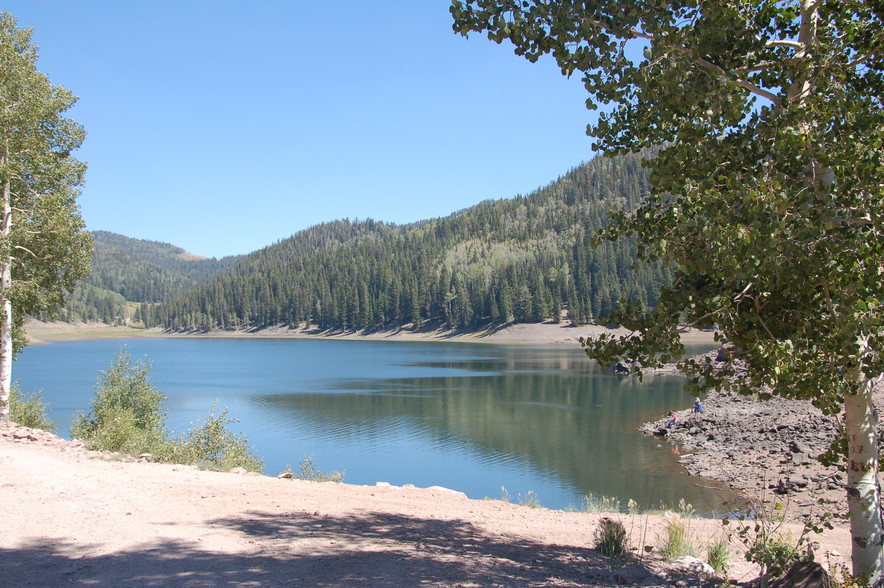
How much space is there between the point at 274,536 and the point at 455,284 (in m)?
138

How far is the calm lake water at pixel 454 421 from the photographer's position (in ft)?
72.1

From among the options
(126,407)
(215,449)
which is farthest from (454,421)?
(126,407)

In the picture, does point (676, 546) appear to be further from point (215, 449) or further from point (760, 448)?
point (760, 448)

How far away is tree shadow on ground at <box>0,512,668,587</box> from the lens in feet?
18.5

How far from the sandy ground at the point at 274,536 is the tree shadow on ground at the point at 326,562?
2cm

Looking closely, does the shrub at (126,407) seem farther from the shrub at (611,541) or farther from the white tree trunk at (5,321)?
the shrub at (611,541)

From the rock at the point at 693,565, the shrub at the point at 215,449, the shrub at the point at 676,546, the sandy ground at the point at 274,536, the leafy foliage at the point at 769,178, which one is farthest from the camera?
the shrub at the point at 215,449

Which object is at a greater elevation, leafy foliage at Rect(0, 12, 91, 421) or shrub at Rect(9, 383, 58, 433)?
leafy foliage at Rect(0, 12, 91, 421)

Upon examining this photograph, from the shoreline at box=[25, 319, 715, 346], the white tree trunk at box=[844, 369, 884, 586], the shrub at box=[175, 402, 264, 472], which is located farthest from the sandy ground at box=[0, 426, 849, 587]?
the shoreline at box=[25, 319, 715, 346]

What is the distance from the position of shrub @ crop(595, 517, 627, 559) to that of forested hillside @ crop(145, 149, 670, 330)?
354ft

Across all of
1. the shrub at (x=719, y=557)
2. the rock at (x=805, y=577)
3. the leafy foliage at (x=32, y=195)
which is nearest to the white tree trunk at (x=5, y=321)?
the leafy foliage at (x=32, y=195)

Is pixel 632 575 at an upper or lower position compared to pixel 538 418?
upper

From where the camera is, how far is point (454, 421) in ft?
111

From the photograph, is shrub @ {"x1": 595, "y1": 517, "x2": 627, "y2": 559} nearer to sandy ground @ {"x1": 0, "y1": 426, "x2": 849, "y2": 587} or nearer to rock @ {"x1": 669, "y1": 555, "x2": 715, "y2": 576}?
sandy ground @ {"x1": 0, "y1": 426, "x2": 849, "y2": 587}
